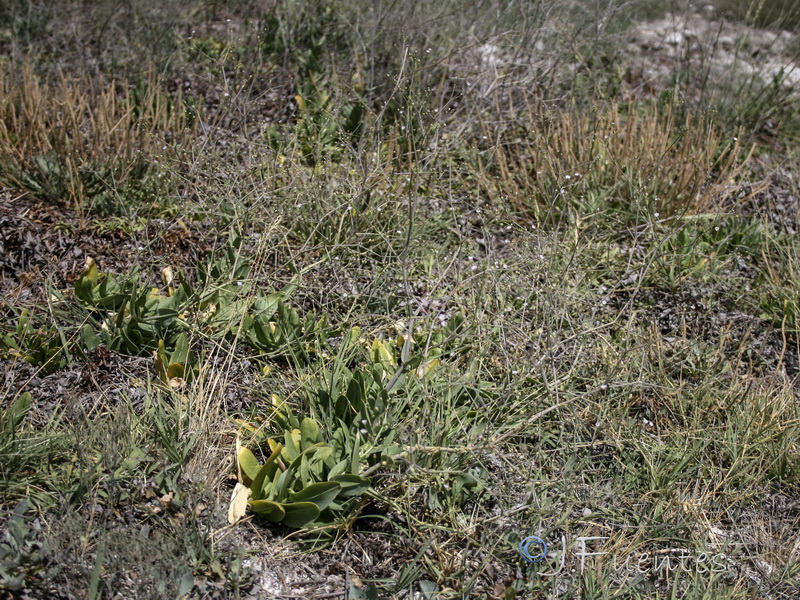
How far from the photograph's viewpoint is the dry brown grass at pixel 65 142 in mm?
3539

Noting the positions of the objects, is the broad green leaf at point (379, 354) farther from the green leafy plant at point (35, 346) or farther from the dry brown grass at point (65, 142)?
the dry brown grass at point (65, 142)

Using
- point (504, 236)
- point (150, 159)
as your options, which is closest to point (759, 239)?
point (504, 236)

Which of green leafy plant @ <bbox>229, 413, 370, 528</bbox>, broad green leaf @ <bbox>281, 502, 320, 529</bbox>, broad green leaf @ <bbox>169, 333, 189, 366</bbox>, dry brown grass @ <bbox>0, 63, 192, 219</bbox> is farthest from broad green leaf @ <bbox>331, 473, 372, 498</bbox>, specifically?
dry brown grass @ <bbox>0, 63, 192, 219</bbox>

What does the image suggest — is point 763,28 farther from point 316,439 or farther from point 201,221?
point 316,439

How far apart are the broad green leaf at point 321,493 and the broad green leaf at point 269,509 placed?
0.23 ft

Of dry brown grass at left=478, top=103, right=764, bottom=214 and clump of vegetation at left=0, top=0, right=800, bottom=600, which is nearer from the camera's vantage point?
clump of vegetation at left=0, top=0, right=800, bottom=600

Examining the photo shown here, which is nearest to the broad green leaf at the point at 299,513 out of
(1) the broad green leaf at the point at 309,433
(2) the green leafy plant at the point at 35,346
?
(1) the broad green leaf at the point at 309,433

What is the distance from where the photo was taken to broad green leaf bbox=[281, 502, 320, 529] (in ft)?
7.93

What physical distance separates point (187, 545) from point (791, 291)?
298cm

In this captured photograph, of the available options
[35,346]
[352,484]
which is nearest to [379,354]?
[352,484]

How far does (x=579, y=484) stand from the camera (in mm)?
2783

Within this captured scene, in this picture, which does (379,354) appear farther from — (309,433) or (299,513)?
(299,513)

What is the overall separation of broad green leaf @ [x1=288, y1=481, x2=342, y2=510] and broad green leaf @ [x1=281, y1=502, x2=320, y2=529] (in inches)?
1.1

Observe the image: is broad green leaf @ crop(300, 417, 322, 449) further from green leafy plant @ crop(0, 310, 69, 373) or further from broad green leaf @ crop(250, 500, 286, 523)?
green leafy plant @ crop(0, 310, 69, 373)
